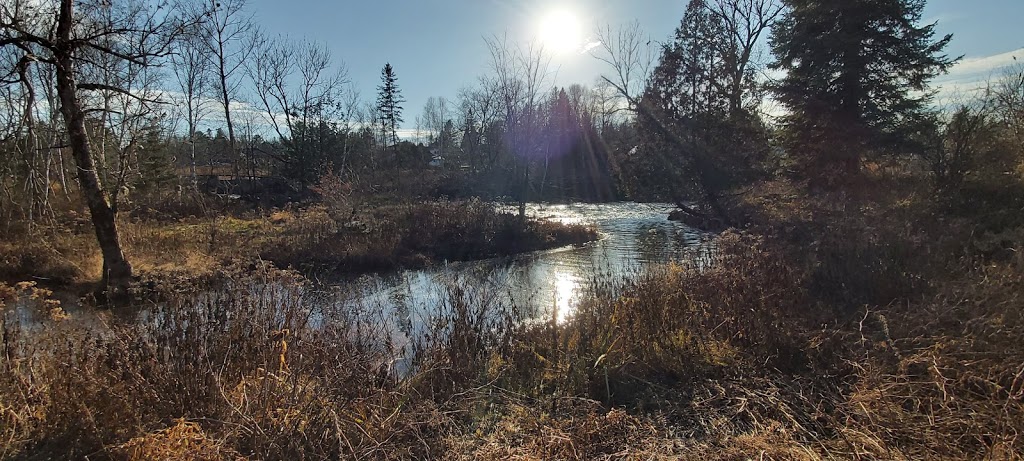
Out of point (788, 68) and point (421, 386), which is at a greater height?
point (788, 68)

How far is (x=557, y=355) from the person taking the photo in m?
5.16

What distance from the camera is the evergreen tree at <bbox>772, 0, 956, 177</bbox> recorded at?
13.2 meters

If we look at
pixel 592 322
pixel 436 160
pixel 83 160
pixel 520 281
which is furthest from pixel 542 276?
pixel 436 160

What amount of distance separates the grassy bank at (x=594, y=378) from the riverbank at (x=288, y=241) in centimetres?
501

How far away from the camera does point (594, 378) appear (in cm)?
452

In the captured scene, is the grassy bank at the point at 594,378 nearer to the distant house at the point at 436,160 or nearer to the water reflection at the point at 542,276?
the water reflection at the point at 542,276

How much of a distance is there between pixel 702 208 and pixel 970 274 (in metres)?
15.9

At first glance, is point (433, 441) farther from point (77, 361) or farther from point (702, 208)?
point (702, 208)

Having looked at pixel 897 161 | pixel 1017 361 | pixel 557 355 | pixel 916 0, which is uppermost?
pixel 916 0

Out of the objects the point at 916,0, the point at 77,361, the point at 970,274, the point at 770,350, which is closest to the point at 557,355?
the point at 770,350

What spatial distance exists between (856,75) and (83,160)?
1840 centimetres

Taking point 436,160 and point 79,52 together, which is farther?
point 436,160

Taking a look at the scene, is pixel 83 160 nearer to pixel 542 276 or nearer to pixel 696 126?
pixel 542 276

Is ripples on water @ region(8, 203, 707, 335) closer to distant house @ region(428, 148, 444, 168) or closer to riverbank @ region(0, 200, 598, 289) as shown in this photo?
riverbank @ region(0, 200, 598, 289)
